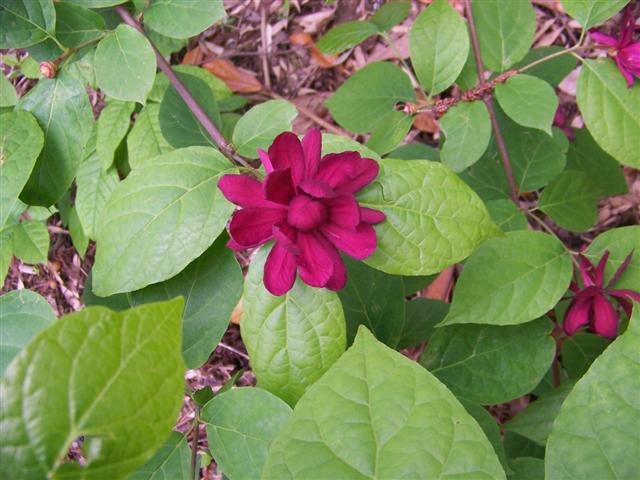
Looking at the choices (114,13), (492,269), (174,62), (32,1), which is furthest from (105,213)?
(174,62)

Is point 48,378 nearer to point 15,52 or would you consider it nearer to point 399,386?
point 399,386

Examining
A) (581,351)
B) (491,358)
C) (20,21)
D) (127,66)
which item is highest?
(20,21)

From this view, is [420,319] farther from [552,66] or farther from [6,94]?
[6,94]

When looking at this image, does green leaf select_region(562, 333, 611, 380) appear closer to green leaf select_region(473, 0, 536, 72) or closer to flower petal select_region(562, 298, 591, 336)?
flower petal select_region(562, 298, 591, 336)

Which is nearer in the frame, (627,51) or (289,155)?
(289,155)

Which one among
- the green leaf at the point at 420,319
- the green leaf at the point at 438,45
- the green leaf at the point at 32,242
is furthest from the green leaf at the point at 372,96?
the green leaf at the point at 32,242

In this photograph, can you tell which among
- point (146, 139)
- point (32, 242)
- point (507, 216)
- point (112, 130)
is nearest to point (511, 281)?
point (507, 216)

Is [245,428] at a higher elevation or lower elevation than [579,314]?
higher
